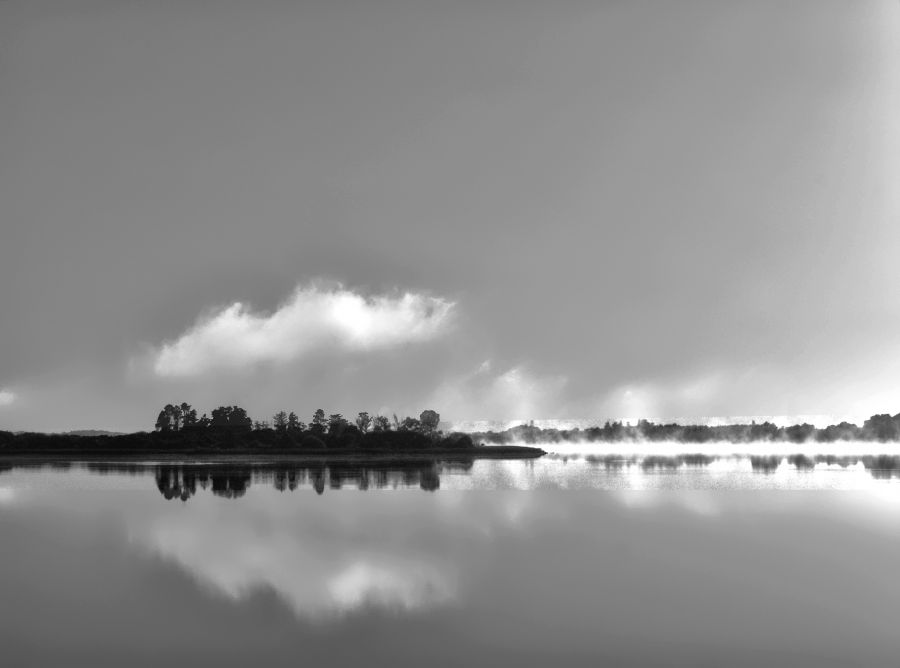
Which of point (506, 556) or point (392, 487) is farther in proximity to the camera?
point (392, 487)

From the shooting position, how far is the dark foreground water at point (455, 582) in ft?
66.1

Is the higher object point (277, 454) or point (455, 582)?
point (277, 454)

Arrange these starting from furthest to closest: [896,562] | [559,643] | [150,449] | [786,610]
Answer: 1. [150,449]
2. [896,562]
3. [786,610]
4. [559,643]

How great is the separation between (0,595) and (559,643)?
1737 centimetres

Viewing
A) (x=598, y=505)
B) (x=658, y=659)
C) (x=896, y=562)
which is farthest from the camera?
(x=598, y=505)

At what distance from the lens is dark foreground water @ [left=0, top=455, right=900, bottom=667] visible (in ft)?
66.1

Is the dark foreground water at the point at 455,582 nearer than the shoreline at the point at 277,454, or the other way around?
the dark foreground water at the point at 455,582

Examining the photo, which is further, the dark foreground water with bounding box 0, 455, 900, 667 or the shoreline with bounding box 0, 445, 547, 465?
the shoreline with bounding box 0, 445, 547, 465

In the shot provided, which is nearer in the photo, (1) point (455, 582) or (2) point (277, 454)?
(1) point (455, 582)

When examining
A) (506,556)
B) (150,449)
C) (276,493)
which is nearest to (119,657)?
(506,556)

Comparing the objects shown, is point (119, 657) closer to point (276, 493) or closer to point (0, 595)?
point (0, 595)

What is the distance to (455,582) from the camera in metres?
27.6

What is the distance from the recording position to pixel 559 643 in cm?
2053

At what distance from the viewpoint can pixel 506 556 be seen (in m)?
32.7
